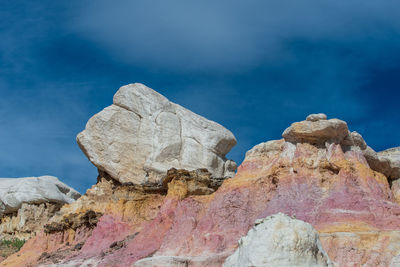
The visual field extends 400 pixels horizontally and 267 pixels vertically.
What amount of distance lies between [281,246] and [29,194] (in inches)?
1920

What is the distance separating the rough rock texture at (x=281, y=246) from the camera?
9.79 m

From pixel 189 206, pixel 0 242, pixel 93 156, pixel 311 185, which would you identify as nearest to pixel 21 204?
pixel 0 242

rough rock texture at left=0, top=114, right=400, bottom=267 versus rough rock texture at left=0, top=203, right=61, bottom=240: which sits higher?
rough rock texture at left=0, top=203, right=61, bottom=240

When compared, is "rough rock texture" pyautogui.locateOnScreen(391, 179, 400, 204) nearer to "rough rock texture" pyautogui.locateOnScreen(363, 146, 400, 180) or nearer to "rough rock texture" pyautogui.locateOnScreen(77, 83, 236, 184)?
"rough rock texture" pyautogui.locateOnScreen(363, 146, 400, 180)

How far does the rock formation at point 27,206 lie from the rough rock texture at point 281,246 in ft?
145

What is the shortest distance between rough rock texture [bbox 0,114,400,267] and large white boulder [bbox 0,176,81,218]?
67.0 ft

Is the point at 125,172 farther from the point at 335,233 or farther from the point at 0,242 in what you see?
the point at 335,233

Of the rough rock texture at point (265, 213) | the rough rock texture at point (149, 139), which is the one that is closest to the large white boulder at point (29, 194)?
the rough rock texture at point (149, 139)

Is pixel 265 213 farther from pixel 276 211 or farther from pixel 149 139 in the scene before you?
pixel 149 139

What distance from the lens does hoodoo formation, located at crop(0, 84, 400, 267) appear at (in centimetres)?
2005

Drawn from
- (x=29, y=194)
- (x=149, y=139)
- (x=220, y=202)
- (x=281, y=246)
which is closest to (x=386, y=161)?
(x=220, y=202)

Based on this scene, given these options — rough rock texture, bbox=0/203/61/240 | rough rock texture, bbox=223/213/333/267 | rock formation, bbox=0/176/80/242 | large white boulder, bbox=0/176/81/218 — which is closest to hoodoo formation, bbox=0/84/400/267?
rough rock texture, bbox=223/213/333/267

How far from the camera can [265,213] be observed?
25250 millimetres

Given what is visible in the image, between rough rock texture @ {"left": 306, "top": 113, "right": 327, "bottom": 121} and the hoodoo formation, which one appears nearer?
the hoodoo formation
